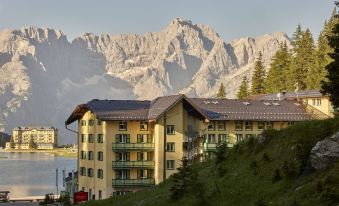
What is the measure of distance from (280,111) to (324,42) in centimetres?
4044

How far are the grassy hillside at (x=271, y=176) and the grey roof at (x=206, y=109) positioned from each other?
4848 cm

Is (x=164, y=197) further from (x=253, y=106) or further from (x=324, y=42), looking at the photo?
(x=324, y=42)

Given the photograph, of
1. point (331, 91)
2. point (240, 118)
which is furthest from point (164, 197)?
point (240, 118)

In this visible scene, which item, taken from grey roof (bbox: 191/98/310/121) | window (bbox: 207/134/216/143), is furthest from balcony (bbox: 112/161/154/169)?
grey roof (bbox: 191/98/310/121)

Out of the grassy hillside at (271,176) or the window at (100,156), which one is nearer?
the grassy hillside at (271,176)

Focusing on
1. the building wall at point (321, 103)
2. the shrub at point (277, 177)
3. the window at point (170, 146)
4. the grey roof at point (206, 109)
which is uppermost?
the building wall at point (321, 103)

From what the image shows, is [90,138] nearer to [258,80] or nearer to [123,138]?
[123,138]

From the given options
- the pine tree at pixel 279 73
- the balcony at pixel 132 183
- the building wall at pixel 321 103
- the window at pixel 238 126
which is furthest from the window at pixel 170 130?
the pine tree at pixel 279 73

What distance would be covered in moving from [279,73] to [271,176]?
373 ft

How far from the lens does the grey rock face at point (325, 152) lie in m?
24.5

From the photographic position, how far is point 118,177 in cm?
8462

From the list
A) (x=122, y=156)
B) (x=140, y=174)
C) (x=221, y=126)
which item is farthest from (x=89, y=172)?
(x=221, y=126)

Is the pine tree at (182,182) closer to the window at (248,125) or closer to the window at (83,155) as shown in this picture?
the window at (248,125)

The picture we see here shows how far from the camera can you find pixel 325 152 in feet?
81.4
